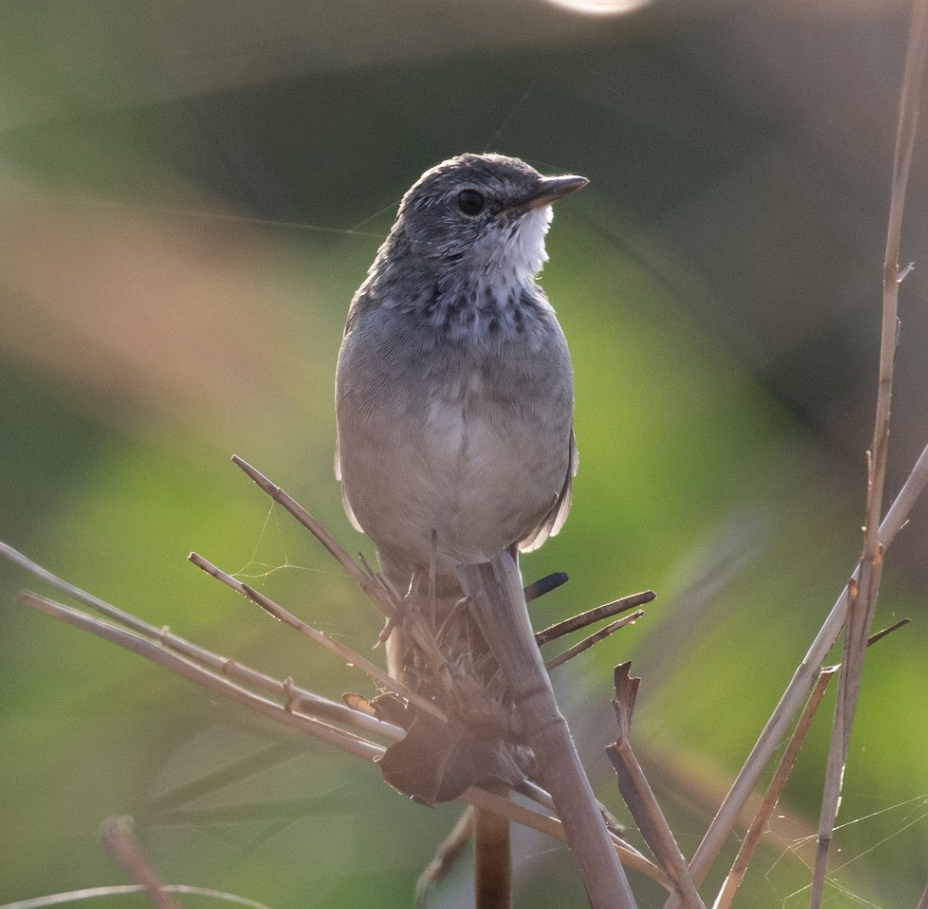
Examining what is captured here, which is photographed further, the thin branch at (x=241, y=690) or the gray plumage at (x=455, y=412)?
the gray plumage at (x=455, y=412)

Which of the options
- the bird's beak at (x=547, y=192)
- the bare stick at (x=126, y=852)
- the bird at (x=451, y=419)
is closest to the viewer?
the bare stick at (x=126, y=852)

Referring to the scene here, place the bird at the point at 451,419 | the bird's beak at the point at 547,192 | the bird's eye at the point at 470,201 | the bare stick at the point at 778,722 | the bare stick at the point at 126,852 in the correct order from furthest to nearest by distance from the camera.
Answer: the bird's eye at the point at 470,201 → the bird's beak at the point at 547,192 → the bird at the point at 451,419 → the bare stick at the point at 778,722 → the bare stick at the point at 126,852

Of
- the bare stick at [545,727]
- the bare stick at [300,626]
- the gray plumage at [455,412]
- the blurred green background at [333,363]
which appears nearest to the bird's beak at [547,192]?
the gray plumage at [455,412]

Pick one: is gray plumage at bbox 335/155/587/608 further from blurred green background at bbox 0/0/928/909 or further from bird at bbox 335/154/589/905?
blurred green background at bbox 0/0/928/909

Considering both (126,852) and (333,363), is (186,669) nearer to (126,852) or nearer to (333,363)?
(126,852)

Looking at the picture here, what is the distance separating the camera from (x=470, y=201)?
1.89m

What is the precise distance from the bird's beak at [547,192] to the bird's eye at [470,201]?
0.05 metres

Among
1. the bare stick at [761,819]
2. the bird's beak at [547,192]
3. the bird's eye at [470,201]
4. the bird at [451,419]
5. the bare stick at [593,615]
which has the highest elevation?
the bird's eye at [470,201]

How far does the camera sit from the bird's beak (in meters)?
1.76

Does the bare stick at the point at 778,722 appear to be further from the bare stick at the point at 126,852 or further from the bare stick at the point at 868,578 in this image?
the bare stick at the point at 126,852

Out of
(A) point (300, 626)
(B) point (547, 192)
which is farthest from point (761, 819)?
(B) point (547, 192)

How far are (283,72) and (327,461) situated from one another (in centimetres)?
84

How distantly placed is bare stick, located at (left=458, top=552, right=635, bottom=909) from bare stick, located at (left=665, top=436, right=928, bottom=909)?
0.12 metres

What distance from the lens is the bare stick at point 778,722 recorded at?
98 centimetres
